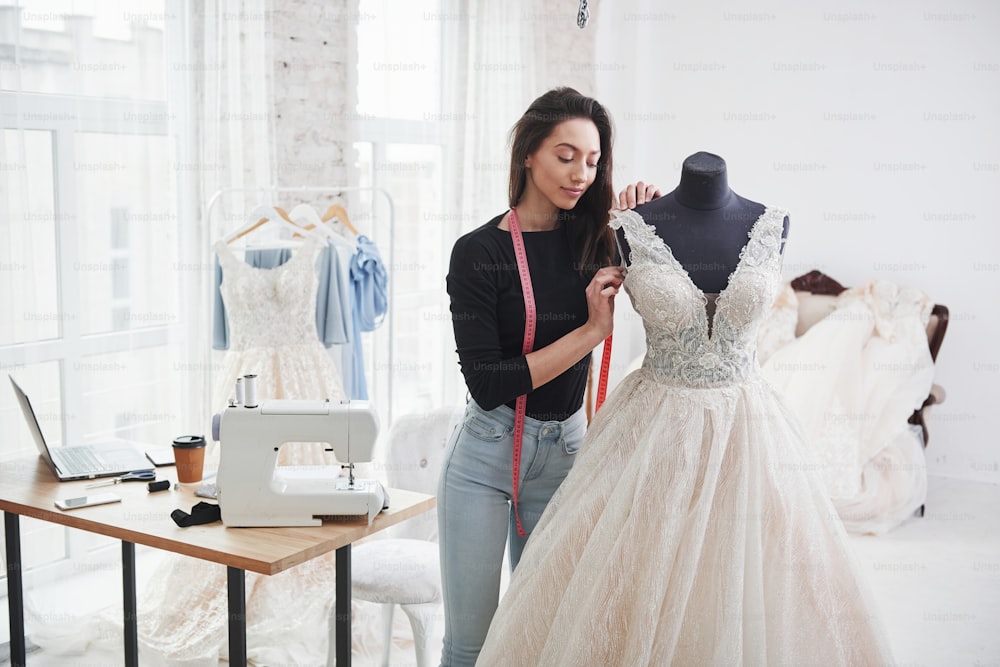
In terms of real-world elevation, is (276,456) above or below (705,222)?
below

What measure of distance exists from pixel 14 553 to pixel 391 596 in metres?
0.91

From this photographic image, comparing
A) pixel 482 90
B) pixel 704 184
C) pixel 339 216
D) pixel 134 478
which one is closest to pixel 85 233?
pixel 339 216

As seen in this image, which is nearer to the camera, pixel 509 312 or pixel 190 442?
pixel 509 312

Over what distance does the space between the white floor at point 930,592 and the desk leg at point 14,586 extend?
1.50ft

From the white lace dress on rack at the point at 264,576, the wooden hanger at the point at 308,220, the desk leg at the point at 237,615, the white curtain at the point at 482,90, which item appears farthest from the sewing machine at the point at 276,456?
the white curtain at the point at 482,90

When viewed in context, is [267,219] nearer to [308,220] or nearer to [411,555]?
[308,220]

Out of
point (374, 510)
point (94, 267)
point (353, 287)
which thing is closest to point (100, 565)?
point (94, 267)

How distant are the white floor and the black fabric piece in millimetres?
1009

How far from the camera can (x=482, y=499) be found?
1.77 metres

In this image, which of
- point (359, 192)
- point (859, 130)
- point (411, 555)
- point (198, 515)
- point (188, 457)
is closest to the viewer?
point (198, 515)

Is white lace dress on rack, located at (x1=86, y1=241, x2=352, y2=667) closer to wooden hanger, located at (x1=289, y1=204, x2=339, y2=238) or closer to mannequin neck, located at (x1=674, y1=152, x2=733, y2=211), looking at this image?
wooden hanger, located at (x1=289, y1=204, x2=339, y2=238)

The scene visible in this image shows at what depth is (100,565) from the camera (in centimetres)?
317

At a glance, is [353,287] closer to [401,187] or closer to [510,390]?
[401,187]

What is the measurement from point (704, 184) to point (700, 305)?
0.80 ft
